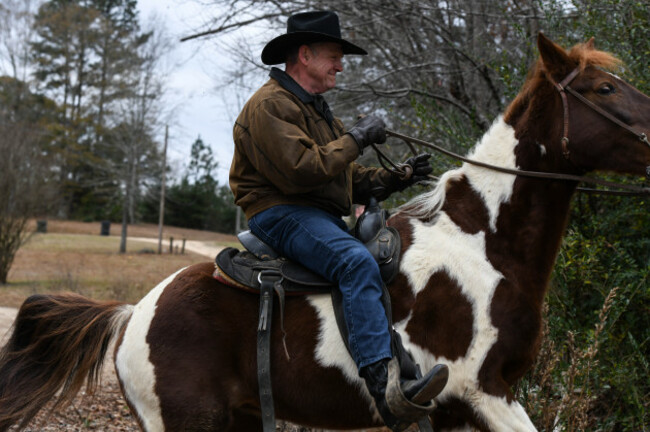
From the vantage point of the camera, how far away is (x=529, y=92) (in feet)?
10.5

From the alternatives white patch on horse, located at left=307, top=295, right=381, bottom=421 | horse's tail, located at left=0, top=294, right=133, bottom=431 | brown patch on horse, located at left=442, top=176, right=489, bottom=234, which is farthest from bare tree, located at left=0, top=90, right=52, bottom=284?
brown patch on horse, located at left=442, top=176, right=489, bottom=234

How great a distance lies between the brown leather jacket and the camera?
2.95m

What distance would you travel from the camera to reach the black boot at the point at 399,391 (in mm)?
Result: 2658

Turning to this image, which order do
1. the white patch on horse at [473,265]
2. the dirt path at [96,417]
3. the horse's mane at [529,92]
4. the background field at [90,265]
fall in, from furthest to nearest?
the background field at [90,265]
the dirt path at [96,417]
the horse's mane at [529,92]
the white patch on horse at [473,265]

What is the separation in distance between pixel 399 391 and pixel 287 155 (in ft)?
4.03

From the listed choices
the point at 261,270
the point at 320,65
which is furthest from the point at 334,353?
the point at 320,65

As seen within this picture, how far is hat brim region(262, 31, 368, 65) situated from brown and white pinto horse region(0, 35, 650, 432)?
0.99m

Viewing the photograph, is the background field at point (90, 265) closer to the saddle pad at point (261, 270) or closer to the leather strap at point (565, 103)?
the saddle pad at point (261, 270)

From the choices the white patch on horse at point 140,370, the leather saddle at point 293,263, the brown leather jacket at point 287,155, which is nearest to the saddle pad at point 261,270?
the leather saddle at point 293,263

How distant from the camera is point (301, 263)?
10.3ft

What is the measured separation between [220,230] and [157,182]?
1392 cm

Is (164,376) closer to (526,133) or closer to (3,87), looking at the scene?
(526,133)

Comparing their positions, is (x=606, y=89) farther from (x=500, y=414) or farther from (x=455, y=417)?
(x=455, y=417)

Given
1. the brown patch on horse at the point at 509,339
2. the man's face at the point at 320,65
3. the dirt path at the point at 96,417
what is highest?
the man's face at the point at 320,65
